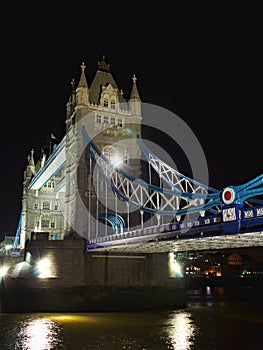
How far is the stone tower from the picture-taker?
4259cm

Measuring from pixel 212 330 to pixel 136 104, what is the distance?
94.5 feet

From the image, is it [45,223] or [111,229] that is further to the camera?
[45,223]

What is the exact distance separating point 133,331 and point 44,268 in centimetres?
1397

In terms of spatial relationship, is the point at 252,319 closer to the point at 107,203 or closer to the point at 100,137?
the point at 107,203

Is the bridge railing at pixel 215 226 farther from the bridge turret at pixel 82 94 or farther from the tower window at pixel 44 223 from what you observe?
the tower window at pixel 44 223

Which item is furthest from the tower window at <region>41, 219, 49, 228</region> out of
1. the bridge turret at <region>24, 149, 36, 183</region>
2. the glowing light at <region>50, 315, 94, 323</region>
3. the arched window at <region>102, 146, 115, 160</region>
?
the glowing light at <region>50, 315, 94, 323</region>

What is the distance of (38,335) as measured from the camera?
2416 centimetres

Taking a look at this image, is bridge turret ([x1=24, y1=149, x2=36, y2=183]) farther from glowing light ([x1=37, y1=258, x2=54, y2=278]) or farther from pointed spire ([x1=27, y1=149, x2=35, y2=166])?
glowing light ([x1=37, y1=258, x2=54, y2=278])

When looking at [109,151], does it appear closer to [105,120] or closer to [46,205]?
[105,120]

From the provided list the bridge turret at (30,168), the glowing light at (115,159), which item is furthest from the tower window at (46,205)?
the glowing light at (115,159)

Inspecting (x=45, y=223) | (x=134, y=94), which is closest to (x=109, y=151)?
(x=134, y=94)

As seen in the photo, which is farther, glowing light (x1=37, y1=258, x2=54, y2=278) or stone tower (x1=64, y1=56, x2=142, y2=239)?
stone tower (x1=64, y1=56, x2=142, y2=239)

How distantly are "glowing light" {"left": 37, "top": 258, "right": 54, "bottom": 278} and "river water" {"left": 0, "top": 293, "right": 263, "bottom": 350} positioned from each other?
3.92m

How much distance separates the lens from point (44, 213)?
64.1 meters
